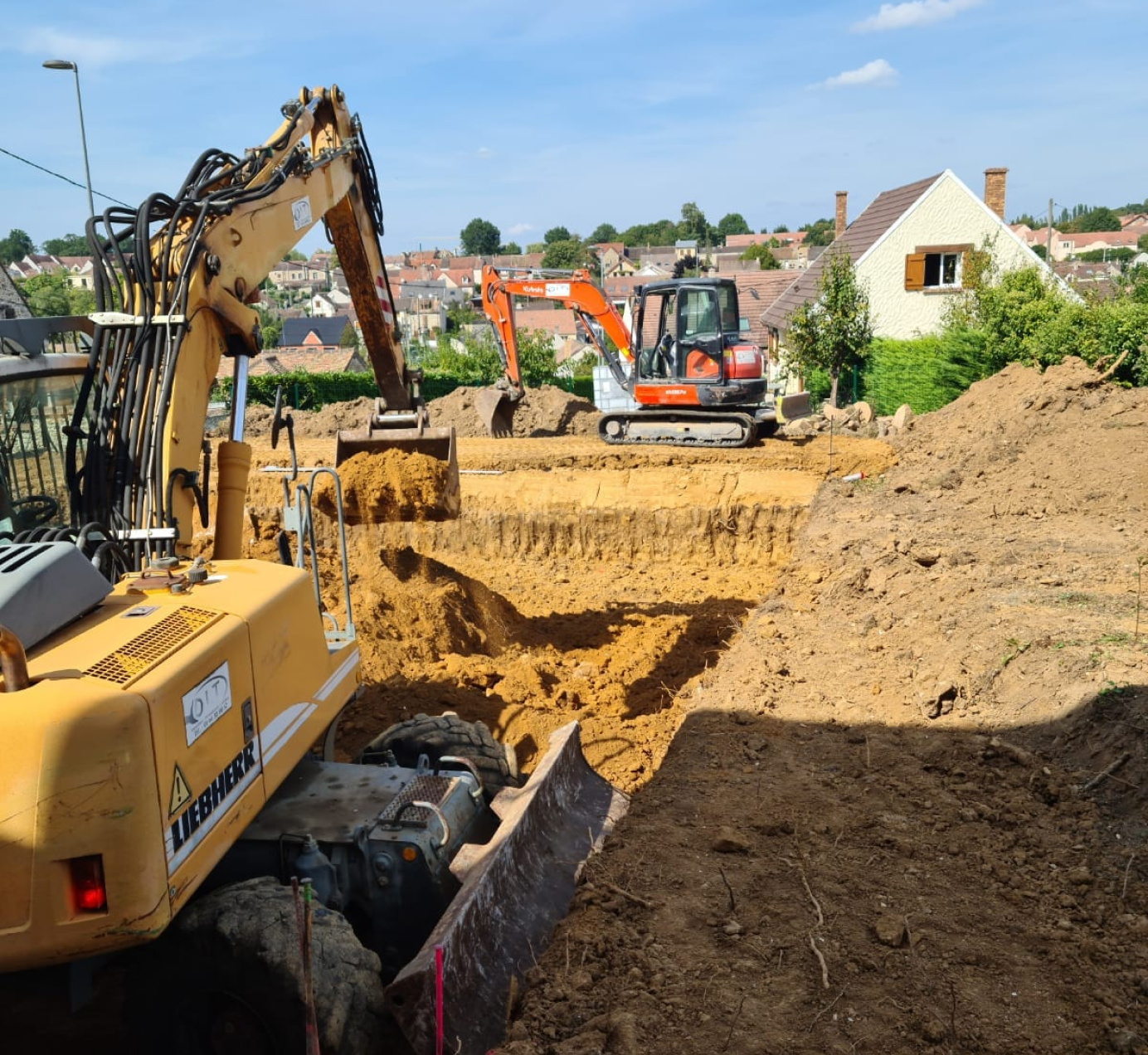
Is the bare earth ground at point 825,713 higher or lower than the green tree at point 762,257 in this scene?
lower

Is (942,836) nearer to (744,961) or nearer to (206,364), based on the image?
(744,961)

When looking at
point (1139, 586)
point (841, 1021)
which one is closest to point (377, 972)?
point (841, 1021)

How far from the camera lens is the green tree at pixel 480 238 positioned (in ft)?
566

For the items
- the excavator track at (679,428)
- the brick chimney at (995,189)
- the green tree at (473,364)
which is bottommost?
the excavator track at (679,428)

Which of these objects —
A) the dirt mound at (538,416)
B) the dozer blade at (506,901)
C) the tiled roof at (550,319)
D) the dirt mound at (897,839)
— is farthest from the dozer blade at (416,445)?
the tiled roof at (550,319)

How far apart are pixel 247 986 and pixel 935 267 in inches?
1172

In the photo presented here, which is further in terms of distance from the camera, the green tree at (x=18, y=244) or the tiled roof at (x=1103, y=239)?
the tiled roof at (x=1103, y=239)

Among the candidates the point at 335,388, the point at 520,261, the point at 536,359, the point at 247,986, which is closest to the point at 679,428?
the point at 335,388

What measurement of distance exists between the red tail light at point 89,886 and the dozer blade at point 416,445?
5872 millimetres

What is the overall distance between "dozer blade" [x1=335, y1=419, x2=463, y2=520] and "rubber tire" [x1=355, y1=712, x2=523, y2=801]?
3.19m

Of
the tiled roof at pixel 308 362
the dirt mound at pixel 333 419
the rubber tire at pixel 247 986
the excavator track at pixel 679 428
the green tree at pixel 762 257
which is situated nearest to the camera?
the rubber tire at pixel 247 986

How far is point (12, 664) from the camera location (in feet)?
9.82

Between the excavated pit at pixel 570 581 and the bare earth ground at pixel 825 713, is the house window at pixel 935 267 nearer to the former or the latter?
the excavated pit at pixel 570 581

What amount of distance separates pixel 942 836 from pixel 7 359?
488cm
